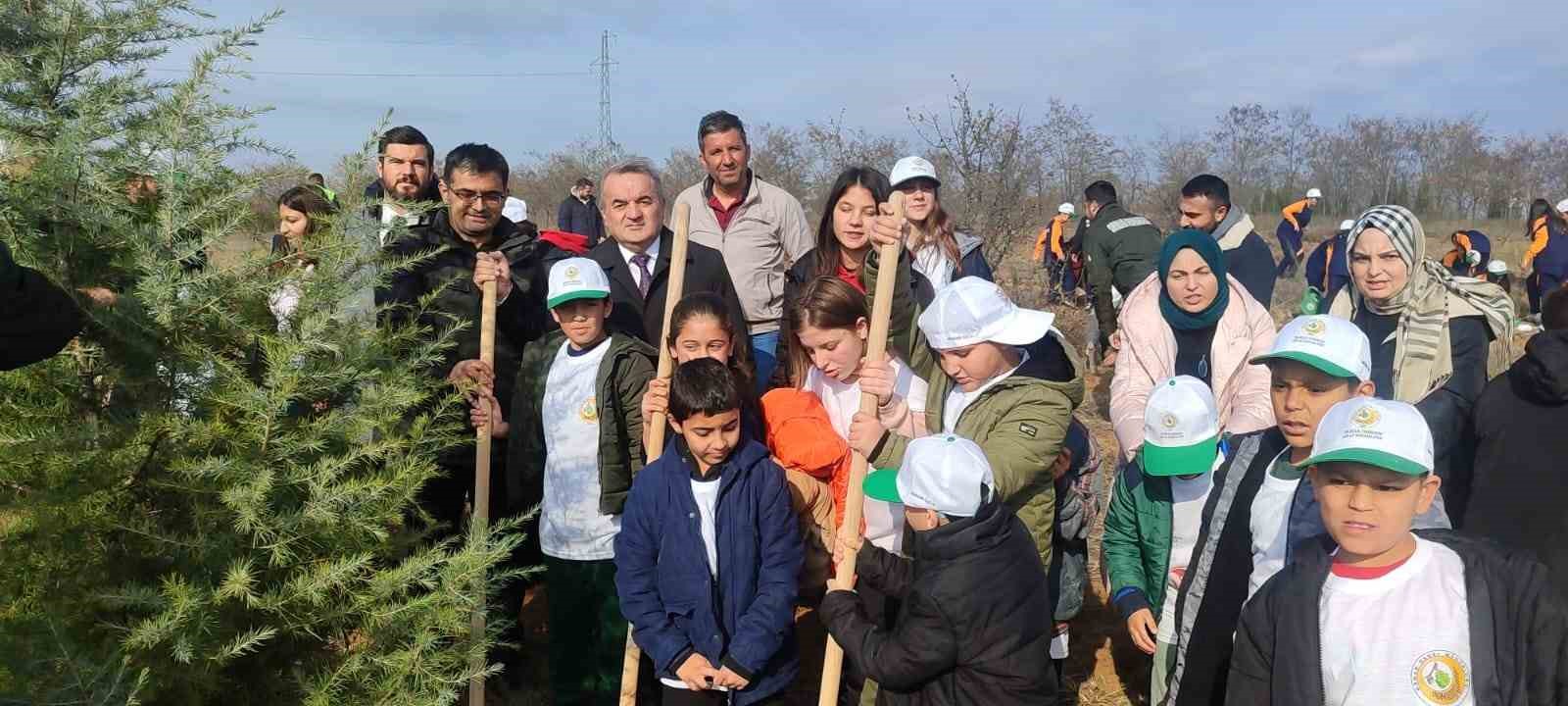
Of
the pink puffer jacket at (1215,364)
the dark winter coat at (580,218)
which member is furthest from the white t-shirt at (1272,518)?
the dark winter coat at (580,218)

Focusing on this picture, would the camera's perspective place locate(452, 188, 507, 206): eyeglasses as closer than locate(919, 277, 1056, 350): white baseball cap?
No

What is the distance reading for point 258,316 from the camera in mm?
2326

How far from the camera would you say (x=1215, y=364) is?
376cm

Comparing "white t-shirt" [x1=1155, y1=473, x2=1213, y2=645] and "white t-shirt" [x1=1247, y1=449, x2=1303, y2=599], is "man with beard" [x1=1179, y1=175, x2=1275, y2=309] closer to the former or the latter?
"white t-shirt" [x1=1155, y1=473, x2=1213, y2=645]

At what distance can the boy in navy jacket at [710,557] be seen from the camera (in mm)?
3174

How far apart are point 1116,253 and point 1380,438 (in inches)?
273

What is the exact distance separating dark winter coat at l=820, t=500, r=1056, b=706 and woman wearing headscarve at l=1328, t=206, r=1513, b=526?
188 cm

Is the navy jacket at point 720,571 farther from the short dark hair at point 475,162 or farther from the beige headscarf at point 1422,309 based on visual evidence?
the beige headscarf at point 1422,309

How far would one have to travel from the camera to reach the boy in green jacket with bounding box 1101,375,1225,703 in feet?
10.3

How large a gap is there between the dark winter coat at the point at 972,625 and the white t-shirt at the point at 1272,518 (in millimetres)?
540

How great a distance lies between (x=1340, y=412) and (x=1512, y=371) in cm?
125

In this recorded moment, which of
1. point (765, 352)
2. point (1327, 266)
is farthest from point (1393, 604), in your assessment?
point (1327, 266)

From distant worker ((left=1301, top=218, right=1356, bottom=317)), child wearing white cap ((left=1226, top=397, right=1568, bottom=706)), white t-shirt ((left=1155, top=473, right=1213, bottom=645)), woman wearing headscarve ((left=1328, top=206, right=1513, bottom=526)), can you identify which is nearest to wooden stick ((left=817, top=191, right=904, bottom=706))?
white t-shirt ((left=1155, top=473, right=1213, bottom=645))

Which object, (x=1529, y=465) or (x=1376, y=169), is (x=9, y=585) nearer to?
(x=1529, y=465)
